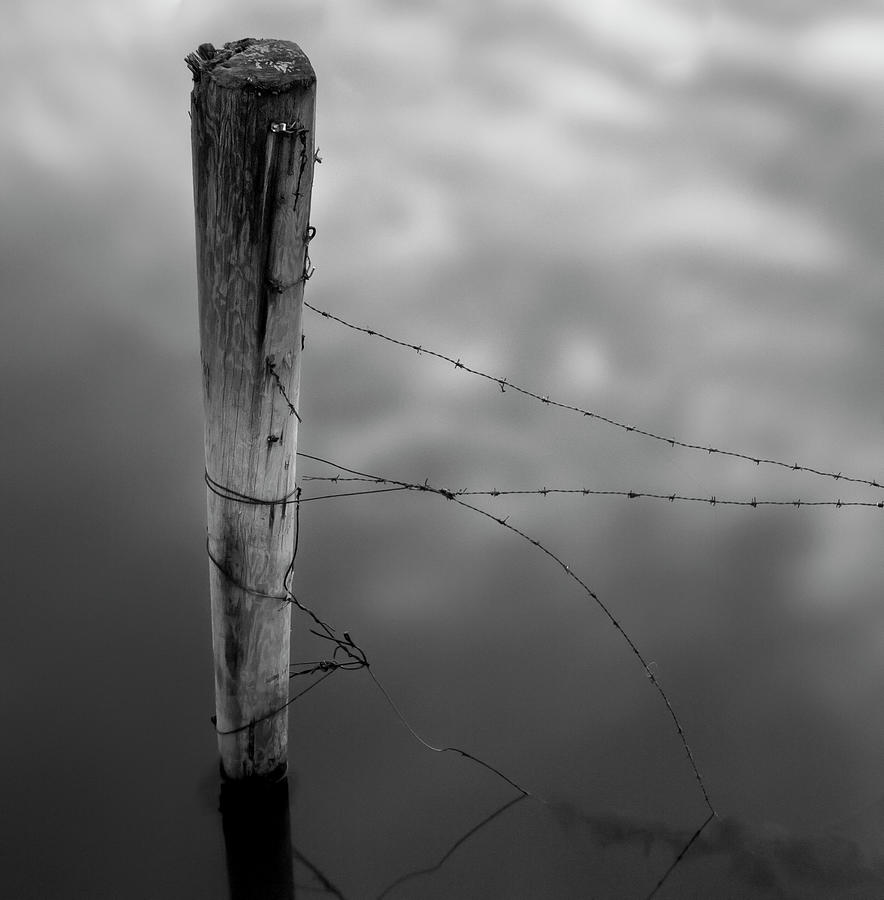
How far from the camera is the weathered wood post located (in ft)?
10.4

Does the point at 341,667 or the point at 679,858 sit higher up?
the point at 341,667

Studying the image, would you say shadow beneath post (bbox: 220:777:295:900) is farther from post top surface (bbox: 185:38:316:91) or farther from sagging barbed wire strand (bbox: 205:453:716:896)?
post top surface (bbox: 185:38:316:91)

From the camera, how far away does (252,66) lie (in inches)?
123

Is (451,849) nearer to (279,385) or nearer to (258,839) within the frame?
(258,839)

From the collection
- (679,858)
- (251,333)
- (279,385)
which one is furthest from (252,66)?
(679,858)

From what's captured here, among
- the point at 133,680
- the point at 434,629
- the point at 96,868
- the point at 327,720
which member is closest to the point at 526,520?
the point at 434,629

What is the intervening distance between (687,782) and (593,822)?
57 cm

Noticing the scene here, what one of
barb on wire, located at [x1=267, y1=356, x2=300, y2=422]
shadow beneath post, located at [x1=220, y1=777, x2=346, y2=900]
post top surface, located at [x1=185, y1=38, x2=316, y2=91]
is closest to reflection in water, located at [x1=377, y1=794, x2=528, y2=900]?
shadow beneath post, located at [x1=220, y1=777, x2=346, y2=900]

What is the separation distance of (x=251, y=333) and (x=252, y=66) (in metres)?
0.87

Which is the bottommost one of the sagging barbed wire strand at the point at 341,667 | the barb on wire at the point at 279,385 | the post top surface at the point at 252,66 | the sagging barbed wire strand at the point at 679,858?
the sagging barbed wire strand at the point at 679,858

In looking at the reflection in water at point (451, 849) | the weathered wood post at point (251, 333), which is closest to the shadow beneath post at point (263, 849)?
the reflection in water at point (451, 849)

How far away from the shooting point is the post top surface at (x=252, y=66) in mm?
3088

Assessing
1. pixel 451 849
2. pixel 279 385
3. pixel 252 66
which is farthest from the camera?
pixel 451 849

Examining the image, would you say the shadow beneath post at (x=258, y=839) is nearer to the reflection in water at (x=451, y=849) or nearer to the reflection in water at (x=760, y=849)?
the reflection in water at (x=451, y=849)
